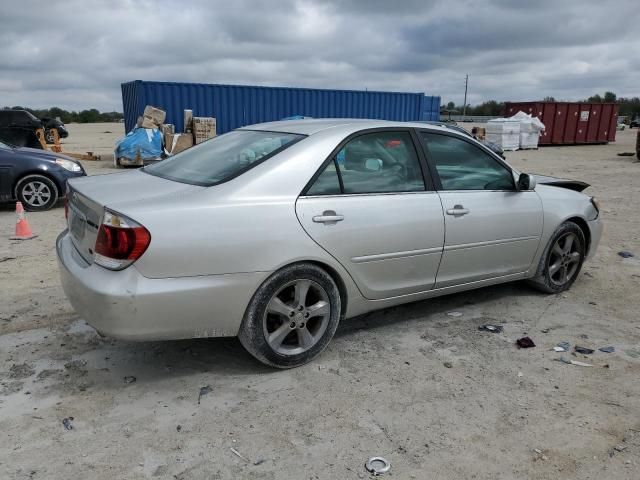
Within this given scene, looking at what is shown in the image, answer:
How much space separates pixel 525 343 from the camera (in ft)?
13.3

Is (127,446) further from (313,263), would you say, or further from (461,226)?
(461,226)

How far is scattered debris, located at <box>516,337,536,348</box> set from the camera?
13.3 feet

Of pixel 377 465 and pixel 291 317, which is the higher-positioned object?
pixel 291 317

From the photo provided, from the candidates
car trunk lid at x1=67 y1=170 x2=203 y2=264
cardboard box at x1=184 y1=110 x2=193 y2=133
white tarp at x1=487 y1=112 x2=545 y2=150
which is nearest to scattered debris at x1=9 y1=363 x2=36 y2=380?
car trunk lid at x1=67 y1=170 x2=203 y2=264

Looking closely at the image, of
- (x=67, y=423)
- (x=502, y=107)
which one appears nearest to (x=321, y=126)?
(x=67, y=423)

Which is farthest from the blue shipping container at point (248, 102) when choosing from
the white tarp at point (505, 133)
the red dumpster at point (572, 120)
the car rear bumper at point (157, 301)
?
the car rear bumper at point (157, 301)

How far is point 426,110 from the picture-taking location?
77.3 ft

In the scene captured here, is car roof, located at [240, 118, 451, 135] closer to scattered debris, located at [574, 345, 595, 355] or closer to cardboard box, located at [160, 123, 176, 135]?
scattered debris, located at [574, 345, 595, 355]

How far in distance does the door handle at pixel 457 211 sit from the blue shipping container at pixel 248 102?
15698 millimetres

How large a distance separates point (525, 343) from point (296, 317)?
1776 millimetres

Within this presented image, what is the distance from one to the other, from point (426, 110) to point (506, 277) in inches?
786

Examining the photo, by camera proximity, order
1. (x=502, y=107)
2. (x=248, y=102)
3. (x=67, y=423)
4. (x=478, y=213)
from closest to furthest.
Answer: (x=67, y=423) → (x=478, y=213) → (x=248, y=102) → (x=502, y=107)

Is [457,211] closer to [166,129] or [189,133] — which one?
[166,129]

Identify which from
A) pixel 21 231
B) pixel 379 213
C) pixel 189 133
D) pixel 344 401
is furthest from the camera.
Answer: pixel 189 133
